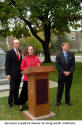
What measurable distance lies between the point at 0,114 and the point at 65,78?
2.25 metres

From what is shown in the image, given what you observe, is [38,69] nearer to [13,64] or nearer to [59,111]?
[13,64]

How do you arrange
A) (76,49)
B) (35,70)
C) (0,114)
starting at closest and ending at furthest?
1. (35,70)
2. (0,114)
3. (76,49)

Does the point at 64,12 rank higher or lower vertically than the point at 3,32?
higher

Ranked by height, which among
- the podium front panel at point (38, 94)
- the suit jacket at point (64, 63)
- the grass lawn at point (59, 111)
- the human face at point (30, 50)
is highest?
the human face at point (30, 50)

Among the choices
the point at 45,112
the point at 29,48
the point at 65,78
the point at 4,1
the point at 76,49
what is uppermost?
the point at 4,1

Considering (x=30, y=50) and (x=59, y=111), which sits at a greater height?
(x=30, y=50)

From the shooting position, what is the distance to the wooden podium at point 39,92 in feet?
13.9

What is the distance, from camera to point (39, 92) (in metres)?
4.30

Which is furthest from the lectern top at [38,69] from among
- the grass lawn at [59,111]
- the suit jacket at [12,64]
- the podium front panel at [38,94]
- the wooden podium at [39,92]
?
the grass lawn at [59,111]

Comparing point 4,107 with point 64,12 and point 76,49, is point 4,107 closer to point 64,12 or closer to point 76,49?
point 64,12

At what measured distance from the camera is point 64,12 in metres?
11.9

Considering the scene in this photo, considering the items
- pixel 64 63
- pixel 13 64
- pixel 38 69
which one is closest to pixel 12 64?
pixel 13 64

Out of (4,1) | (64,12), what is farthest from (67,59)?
(4,1)

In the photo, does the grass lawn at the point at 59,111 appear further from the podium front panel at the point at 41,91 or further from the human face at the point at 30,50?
the human face at the point at 30,50
